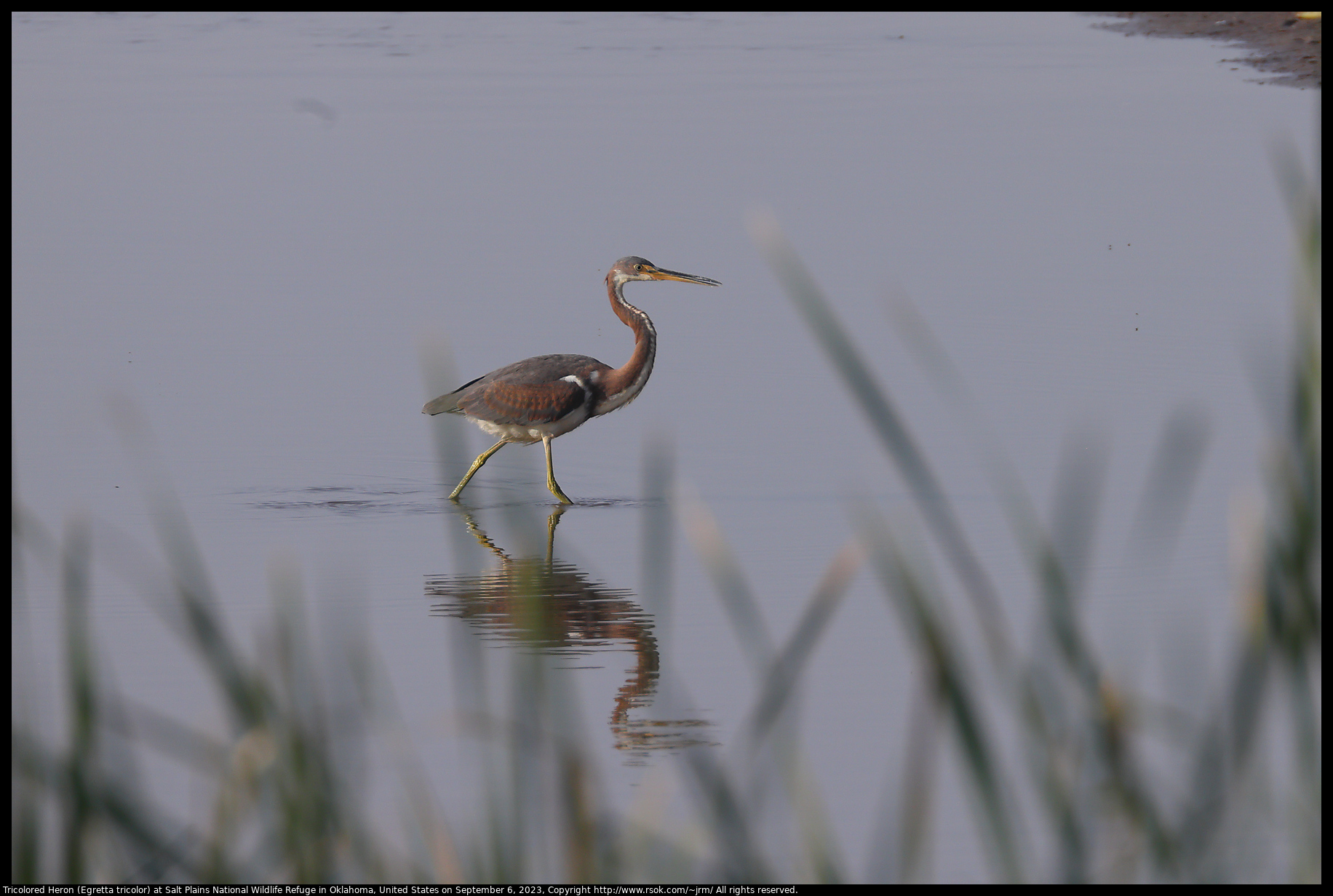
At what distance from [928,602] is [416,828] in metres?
1.47

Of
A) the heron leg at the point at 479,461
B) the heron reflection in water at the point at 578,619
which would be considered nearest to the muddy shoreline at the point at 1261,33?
the heron leg at the point at 479,461

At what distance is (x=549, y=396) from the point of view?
9.64 m

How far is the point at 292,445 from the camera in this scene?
10164mm

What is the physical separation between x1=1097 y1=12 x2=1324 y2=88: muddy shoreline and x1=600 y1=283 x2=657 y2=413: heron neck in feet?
32.2

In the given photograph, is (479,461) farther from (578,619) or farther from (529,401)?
(578,619)

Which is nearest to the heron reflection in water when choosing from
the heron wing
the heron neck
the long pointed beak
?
the heron wing

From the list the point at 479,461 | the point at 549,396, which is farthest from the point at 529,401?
the point at 479,461

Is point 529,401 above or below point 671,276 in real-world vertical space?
below

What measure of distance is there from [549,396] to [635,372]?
0.67m

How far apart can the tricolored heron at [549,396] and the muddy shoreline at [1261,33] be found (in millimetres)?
10114

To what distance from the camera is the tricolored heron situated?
31.6 ft

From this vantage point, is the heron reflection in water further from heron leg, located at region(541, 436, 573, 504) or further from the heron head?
the heron head

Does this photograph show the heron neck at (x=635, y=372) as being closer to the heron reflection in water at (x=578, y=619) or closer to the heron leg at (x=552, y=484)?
the heron leg at (x=552, y=484)
